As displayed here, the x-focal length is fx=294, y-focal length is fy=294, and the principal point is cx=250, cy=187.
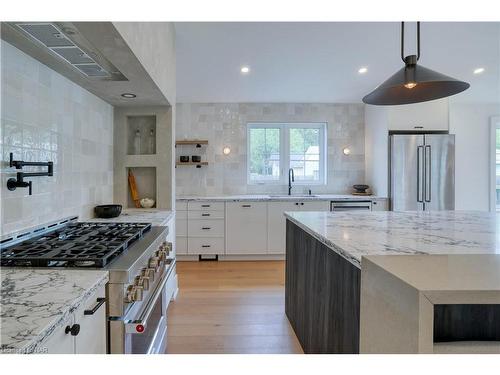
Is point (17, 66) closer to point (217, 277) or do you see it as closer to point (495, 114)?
point (217, 277)

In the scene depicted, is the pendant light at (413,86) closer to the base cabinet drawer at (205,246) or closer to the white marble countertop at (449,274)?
the white marble countertop at (449,274)

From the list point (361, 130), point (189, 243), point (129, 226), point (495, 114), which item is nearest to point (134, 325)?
point (129, 226)

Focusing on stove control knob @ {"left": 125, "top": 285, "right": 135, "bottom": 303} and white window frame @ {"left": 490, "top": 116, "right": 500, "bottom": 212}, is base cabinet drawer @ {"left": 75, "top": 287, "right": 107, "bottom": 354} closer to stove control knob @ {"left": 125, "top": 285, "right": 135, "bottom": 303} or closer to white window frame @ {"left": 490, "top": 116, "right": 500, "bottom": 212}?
stove control knob @ {"left": 125, "top": 285, "right": 135, "bottom": 303}

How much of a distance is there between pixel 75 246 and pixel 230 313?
152 centimetres

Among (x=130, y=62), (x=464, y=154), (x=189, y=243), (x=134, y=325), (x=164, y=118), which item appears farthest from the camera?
(x=464, y=154)

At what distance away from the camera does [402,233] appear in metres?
1.54

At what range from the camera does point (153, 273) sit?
1477mm

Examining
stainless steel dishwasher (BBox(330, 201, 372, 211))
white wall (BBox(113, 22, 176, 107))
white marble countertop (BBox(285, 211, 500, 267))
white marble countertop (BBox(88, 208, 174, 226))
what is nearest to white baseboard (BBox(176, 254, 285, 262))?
stainless steel dishwasher (BBox(330, 201, 372, 211))

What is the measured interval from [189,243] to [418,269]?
3499 millimetres

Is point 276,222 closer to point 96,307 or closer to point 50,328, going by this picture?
point 96,307

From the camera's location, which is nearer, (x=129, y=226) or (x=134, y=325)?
(x=134, y=325)

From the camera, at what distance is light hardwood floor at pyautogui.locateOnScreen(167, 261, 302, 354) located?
204 centimetres

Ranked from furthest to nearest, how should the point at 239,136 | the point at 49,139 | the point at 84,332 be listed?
the point at 239,136, the point at 49,139, the point at 84,332

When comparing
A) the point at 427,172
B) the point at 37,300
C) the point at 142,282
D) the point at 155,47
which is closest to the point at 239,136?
the point at 155,47
